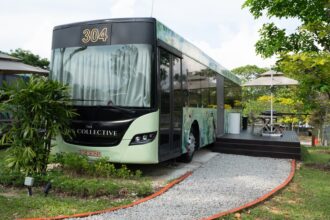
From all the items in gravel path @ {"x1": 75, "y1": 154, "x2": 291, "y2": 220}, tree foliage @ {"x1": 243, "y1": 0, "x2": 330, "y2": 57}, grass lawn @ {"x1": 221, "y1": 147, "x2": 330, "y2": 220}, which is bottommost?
grass lawn @ {"x1": 221, "y1": 147, "x2": 330, "y2": 220}

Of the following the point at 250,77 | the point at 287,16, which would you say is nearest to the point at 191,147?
the point at 287,16

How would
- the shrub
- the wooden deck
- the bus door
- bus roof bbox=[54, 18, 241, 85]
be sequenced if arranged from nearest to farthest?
1. the shrub
2. bus roof bbox=[54, 18, 241, 85]
3. the bus door
4. the wooden deck

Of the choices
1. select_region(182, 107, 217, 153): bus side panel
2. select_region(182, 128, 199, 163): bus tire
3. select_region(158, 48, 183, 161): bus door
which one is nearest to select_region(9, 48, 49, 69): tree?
select_region(182, 107, 217, 153): bus side panel

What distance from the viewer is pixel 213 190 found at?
20.1 ft

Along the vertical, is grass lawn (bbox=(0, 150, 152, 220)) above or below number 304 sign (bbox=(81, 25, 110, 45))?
below

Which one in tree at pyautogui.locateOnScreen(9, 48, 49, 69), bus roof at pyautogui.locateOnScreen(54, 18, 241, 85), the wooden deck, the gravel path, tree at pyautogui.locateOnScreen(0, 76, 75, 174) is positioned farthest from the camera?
tree at pyautogui.locateOnScreen(9, 48, 49, 69)

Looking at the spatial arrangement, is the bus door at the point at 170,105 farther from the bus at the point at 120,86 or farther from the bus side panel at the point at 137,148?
the bus side panel at the point at 137,148

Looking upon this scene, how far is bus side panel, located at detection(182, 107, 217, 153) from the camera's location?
27.6 feet

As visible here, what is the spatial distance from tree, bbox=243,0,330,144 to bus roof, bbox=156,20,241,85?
6.89 ft

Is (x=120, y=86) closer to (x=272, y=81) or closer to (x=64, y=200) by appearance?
(x=64, y=200)

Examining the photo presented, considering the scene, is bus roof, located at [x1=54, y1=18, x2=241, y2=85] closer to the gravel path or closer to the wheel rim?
the wheel rim

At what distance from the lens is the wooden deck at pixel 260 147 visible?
10.6m

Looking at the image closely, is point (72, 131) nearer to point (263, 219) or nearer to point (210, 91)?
point (263, 219)

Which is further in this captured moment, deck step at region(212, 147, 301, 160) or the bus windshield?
deck step at region(212, 147, 301, 160)
